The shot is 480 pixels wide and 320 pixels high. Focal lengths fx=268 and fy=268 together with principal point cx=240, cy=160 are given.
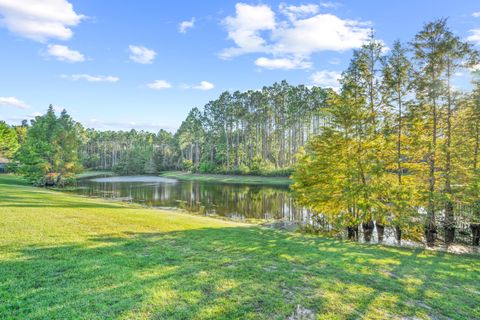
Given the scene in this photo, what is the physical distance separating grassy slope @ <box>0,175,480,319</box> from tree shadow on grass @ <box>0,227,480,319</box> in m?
0.02

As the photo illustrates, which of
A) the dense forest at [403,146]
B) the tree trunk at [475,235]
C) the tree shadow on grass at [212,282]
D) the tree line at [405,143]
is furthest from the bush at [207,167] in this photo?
the tree shadow on grass at [212,282]

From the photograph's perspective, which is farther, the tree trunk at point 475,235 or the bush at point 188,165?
the bush at point 188,165

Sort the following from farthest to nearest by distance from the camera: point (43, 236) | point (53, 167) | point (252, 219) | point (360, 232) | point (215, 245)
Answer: point (53, 167) → point (252, 219) → point (360, 232) → point (215, 245) → point (43, 236)

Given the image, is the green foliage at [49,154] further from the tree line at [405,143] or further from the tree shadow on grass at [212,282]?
the tree line at [405,143]

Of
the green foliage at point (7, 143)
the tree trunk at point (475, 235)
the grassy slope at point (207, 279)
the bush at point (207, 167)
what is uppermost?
the green foliage at point (7, 143)

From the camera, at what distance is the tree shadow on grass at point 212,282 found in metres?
4.31

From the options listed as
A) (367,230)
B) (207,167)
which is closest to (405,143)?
(367,230)

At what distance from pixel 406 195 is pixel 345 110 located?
4.80 meters

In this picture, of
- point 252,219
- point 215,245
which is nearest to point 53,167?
point 252,219

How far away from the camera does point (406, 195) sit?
11977mm

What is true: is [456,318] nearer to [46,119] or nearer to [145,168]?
[46,119]

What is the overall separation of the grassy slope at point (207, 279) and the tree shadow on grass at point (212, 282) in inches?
0.7

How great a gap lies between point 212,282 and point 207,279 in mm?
186

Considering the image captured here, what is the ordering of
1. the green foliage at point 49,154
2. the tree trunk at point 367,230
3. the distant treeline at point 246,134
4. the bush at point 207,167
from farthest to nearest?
the bush at point 207,167
the distant treeline at point 246,134
the green foliage at point 49,154
the tree trunk at point 367,230
